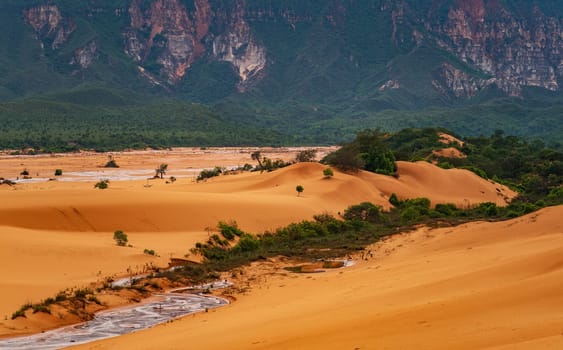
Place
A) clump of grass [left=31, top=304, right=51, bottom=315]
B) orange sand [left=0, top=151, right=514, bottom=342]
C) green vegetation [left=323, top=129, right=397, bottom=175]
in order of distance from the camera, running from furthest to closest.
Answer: green vegetation [left=323, top=129, right=397, bottom=175] → orange sand [left=0, top=151, right=514, bottom=342] → clump of grass [left=31, top=304, right=51, bottom=315]

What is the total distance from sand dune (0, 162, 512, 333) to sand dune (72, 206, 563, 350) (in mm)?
7047

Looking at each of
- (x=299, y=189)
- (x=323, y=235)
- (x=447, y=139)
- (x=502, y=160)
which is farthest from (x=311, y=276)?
(x=447, y=139)

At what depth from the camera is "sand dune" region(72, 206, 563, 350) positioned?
15.6 metres

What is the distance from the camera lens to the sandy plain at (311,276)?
16.8m

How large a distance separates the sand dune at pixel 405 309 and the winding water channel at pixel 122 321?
3.72ft

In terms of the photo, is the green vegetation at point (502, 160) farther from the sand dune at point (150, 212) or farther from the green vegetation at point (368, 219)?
the sand dune at point (150, 212)

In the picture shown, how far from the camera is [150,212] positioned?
1879 inches

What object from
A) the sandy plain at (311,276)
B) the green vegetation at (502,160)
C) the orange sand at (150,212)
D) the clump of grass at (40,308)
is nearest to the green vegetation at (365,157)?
the orange sand at (150,212)

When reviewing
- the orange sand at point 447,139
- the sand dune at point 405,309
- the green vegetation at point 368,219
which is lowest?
the sand dune at point 405,309

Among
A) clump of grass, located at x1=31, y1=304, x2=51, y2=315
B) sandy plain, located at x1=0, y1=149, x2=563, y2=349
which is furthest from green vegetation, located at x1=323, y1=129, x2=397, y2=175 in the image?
clump of grass, located at x1=31, y1=304, x2=51, y2=315

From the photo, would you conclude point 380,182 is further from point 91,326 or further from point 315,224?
point 91,326

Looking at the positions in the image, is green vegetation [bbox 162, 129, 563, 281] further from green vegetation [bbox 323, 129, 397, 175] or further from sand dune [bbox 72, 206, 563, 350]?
sand dune [bbox 72, 206, 563, 350]

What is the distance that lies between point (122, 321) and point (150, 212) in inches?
938

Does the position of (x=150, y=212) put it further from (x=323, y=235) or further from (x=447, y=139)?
(x=447, y=139)
